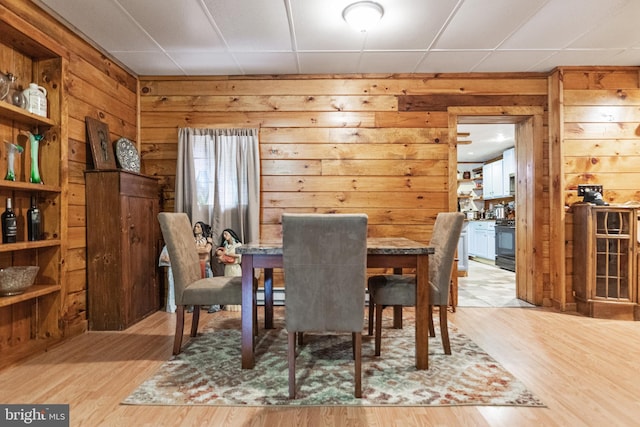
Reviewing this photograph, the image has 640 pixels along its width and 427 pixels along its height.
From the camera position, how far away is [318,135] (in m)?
3.74

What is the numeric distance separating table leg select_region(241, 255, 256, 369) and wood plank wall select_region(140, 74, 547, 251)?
1646 mm

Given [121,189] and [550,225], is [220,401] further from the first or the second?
[550,225]

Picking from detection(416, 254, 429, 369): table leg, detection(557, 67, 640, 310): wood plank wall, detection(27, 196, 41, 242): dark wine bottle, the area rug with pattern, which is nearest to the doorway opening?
detection(557, 67, 640, 310): wood plank wall

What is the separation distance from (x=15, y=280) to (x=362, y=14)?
297cm

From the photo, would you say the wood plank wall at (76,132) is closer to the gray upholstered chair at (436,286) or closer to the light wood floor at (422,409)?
the light wood floor at (422,409)

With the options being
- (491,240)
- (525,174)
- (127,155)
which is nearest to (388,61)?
(525,174)

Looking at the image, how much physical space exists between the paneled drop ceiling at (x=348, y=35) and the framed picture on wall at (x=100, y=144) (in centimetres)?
73

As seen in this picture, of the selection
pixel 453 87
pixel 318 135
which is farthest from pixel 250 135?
pixel 453 87

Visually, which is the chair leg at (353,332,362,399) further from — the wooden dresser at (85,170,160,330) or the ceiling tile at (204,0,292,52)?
the ceiling tile at (204,0,292,52)

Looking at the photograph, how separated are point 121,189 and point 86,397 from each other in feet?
5.51

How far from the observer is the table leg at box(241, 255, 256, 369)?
213 centimetres

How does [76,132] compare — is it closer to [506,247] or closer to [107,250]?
[107,250]

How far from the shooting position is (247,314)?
2156 millimetres

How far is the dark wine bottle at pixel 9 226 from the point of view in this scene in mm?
2240
